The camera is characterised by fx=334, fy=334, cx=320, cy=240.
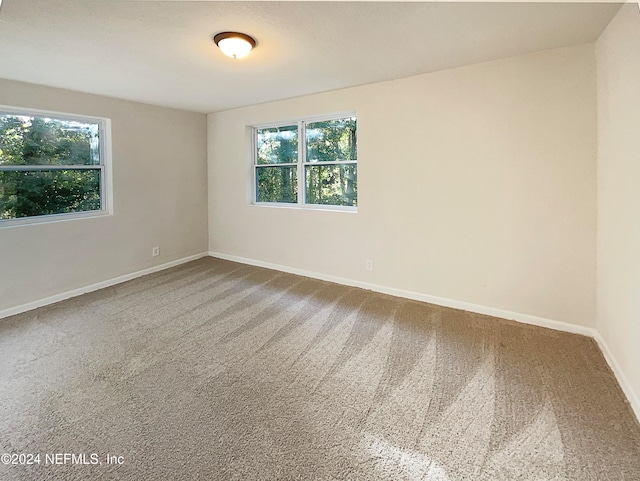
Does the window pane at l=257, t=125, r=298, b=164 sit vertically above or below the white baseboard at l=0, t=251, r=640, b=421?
above

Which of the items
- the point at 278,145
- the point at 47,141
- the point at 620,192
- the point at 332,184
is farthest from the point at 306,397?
the point at 47,141

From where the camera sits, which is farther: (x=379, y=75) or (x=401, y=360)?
(x=379, y=75)

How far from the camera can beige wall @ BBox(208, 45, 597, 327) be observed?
265 cm

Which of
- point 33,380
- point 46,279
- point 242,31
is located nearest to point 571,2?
point 242,31

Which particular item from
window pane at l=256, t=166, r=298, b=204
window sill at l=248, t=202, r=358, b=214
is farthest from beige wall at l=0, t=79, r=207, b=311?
window sill at l=248, t=202, r=358, b=214

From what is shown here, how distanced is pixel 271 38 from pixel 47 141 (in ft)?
9.18

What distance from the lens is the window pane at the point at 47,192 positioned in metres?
3.27

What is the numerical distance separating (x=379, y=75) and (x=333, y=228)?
68.2 inches

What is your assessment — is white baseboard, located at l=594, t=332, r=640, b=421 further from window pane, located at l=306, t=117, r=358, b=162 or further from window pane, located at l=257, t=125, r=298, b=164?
window pane, located at l=257, t=125, r=298, b=164

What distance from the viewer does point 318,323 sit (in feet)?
9.88

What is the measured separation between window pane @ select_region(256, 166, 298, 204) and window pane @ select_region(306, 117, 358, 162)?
0.39m

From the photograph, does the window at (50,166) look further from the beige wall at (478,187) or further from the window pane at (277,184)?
the beige wall at (478,187)

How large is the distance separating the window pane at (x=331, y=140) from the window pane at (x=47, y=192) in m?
2.62

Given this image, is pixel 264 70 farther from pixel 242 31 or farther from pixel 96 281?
pixel 96 281
